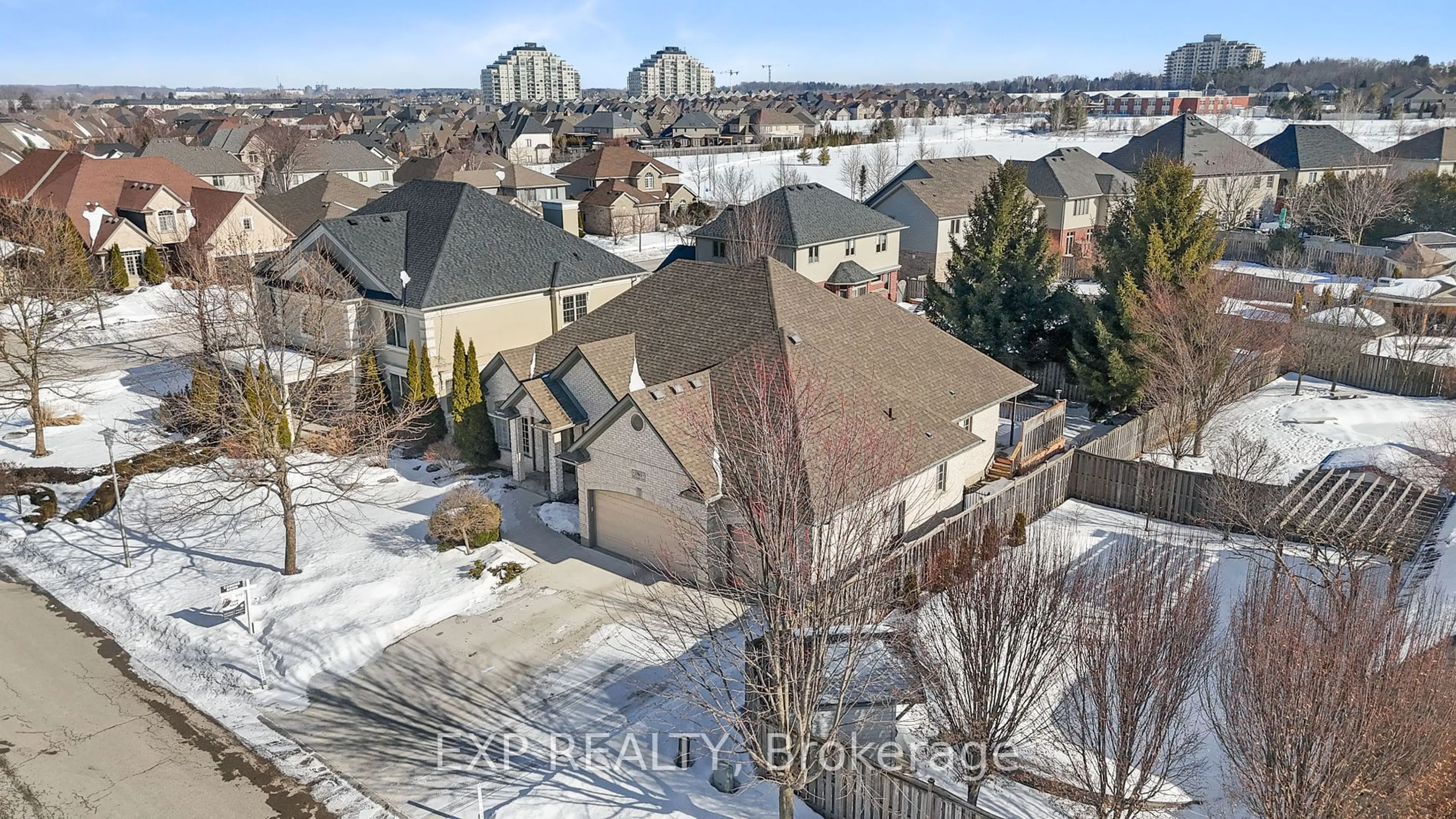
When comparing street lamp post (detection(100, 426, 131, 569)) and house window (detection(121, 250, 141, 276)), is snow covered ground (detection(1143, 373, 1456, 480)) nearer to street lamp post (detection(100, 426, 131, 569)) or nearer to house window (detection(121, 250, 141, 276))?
street lamp post (detection(100, 426, 131, 569))

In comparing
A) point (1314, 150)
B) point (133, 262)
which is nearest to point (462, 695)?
point (133, 262)

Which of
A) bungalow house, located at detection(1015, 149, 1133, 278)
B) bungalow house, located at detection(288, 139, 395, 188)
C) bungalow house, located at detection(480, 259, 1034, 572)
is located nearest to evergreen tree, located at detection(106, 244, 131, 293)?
bungalow house, located at detection(480, 259, 1034, 572)

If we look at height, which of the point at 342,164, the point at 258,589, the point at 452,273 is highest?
the point at 342,164

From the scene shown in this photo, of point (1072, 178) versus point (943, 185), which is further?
point (1072, 178)

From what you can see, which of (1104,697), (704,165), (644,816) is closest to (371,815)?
(644,816)

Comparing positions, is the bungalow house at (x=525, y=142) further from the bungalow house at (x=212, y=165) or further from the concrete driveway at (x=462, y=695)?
the concrete driveway at (x=462, y=695)

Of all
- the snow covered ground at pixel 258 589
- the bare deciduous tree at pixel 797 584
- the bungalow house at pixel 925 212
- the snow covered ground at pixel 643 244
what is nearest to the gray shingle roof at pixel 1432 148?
the bungalow house at pixel 925 212

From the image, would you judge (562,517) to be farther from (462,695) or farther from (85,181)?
(85,181)
